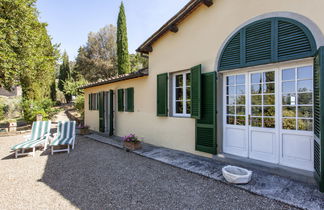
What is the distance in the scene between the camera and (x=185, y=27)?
215 inches

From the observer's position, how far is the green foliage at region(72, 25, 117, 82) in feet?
76.6

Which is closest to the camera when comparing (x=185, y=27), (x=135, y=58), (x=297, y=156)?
(x=297, y=156)

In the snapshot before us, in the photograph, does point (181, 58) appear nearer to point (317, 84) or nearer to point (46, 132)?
point (317, 84)

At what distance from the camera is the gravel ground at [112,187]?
9.27 feet

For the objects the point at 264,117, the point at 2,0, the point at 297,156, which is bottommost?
the point at 297,156

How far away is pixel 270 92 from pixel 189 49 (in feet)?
8.84

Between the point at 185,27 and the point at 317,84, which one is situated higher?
the point at 185,27

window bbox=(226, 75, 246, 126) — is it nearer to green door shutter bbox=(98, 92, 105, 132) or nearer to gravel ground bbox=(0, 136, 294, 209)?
gravel ground bbox=(0, 136, 294, 209)

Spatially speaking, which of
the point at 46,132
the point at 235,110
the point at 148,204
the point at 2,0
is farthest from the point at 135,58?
the point at 148,204

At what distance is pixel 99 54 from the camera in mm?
23625

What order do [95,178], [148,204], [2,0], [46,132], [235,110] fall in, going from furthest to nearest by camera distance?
[2,0], [46,132], [235,110], [95,178], [148,204]

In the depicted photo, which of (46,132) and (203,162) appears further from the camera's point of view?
(46,132)

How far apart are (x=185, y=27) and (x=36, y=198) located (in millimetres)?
5908

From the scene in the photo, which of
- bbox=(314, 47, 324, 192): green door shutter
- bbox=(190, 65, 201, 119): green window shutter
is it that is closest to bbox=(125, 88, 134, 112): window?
bbox=(190, 65, 201, 119): green window shutter
